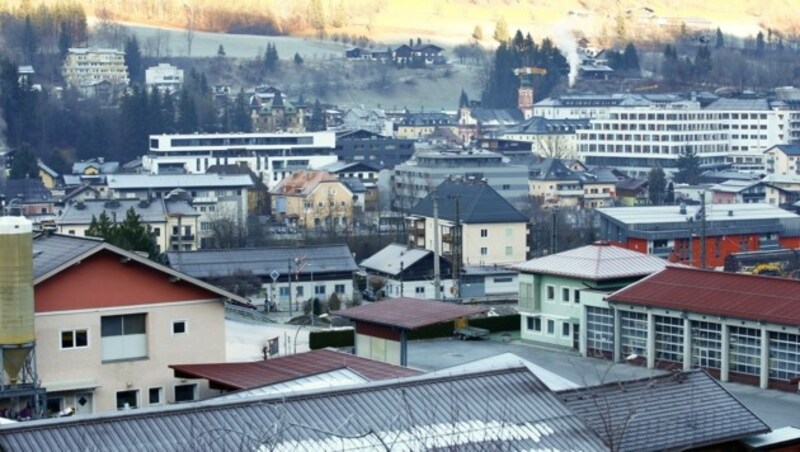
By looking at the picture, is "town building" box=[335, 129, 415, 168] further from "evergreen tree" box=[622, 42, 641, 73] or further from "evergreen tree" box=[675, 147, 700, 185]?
"evergreen tree" box=[622, 42, 641, 73]

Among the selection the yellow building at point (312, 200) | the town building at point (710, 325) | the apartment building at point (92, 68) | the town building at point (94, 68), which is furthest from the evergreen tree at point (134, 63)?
the town building at point (710, 325)

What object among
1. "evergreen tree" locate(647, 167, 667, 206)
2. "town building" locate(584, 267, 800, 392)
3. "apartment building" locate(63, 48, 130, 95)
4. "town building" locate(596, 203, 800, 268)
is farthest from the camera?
"apartment building" locate(63, 48, 130, 95)

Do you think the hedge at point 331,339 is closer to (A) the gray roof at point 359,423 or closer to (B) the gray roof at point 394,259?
(A) the gray roof at point 359,423

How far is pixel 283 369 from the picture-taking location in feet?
32.4

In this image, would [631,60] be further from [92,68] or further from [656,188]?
[656,188]

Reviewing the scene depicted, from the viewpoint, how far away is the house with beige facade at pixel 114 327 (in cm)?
1039

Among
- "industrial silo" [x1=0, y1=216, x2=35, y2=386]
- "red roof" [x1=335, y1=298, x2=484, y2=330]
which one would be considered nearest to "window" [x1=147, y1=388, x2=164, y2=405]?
"industrial silo" [x1=0, y1=216, x2=35, y2=386]

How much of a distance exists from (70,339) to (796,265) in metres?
17.0

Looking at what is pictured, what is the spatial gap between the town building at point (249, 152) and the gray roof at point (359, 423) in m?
37.0

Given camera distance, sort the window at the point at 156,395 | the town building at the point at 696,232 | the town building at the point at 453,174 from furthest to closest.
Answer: the town building at the point at 453,174, the town building at the point at 696,232, the window at the point at 156,395

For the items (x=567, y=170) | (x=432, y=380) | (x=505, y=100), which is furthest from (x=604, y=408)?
(x=505, y=100)

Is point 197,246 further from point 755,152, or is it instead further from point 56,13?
point 56,13

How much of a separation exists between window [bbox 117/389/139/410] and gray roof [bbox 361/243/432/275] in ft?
48.2

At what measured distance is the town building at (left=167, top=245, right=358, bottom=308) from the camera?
23.1 metres
